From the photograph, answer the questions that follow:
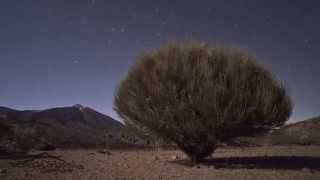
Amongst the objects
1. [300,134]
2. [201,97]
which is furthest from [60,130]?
[201,97]

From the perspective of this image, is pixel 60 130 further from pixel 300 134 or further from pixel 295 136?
pixel 300 134

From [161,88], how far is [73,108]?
84.9 meters

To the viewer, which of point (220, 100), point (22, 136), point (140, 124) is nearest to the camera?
point (220, 100)

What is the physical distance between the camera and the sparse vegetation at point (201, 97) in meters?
21.9

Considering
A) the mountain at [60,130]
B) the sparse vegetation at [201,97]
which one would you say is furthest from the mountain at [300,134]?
the sparse vegetation at [201,97]

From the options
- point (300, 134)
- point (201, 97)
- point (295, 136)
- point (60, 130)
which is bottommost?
point (295, 136)

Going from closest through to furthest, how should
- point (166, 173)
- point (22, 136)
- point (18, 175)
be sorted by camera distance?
point (18, 175) < point (166, 173) < point (22, 136)

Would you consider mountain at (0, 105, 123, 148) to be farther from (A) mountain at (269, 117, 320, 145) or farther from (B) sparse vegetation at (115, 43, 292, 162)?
(A) mountain at (269, 117, 320, 145)

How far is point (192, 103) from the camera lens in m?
22.3

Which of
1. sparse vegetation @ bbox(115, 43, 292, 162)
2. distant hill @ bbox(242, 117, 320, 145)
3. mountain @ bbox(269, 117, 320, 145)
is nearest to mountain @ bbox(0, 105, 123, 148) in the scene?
sparse vegetation @ bbox(115, 43, 292, 162)

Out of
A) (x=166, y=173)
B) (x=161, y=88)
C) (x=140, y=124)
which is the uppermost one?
(x=161, y=88)

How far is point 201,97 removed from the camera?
2203cm

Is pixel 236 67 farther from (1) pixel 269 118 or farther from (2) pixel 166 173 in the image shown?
(2) pixel 166 173

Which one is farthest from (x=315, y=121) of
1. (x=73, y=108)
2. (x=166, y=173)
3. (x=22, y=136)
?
(x=166, y=173)
